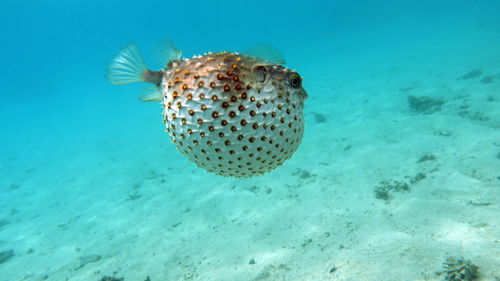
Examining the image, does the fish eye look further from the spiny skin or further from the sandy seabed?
the sandy seabed

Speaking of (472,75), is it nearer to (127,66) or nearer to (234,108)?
(234,108)

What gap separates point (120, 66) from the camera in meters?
2.36

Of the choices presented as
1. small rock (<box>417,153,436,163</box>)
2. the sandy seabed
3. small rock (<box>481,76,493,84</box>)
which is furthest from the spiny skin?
small rock (<box>481,76,493,84</box>)

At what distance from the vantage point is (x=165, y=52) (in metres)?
2.50

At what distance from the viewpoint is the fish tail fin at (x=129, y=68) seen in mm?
2332

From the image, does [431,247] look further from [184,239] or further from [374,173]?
[184,239]

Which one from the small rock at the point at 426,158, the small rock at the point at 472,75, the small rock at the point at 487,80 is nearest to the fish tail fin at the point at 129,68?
the small rock at the point at 426,158

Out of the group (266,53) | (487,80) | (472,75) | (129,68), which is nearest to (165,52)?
(129,68)

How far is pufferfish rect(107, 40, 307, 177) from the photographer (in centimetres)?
187

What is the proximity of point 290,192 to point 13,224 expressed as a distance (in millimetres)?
14098

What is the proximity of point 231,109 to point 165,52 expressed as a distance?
1.10 metres

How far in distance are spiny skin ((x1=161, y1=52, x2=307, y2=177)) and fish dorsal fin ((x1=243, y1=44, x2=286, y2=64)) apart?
6 cm

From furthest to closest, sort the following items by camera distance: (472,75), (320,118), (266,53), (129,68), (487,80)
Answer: (472,75)
(320,118)
(487,80)
(129,68)
(266,53)

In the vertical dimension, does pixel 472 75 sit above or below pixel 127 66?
below
